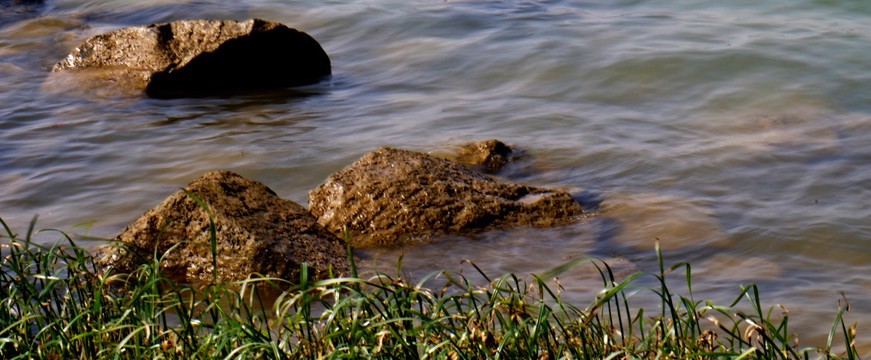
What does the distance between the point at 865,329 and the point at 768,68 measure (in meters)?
5.62

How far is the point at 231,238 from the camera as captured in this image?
4523 millimetres

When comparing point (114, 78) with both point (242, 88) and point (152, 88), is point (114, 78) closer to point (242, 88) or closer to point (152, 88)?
point (152, 88)

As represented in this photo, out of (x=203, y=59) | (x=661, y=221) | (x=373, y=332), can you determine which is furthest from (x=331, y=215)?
(x=203, y=59)

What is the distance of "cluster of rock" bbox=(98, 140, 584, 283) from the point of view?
4.53 m

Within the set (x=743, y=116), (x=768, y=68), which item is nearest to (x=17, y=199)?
(x=743, y=116)

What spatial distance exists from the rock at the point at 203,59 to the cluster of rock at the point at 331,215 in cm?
380

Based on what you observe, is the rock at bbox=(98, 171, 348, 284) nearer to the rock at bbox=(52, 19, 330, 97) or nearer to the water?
the water

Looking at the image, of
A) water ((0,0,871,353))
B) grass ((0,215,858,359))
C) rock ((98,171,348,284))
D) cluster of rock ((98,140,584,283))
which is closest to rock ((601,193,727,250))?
water ((0,0,871,353))

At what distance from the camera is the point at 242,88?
356 inches

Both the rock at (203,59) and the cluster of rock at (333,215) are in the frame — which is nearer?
the cluster of rock at (333,215)

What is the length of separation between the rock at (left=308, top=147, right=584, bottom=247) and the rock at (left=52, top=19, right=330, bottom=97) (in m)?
3.82

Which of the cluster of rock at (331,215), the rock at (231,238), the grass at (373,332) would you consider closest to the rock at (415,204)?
the cluster of rock at (331,215)

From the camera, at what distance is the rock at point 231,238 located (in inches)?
176

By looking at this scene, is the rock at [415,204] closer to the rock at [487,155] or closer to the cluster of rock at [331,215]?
the cluster of rock at [331,215]
